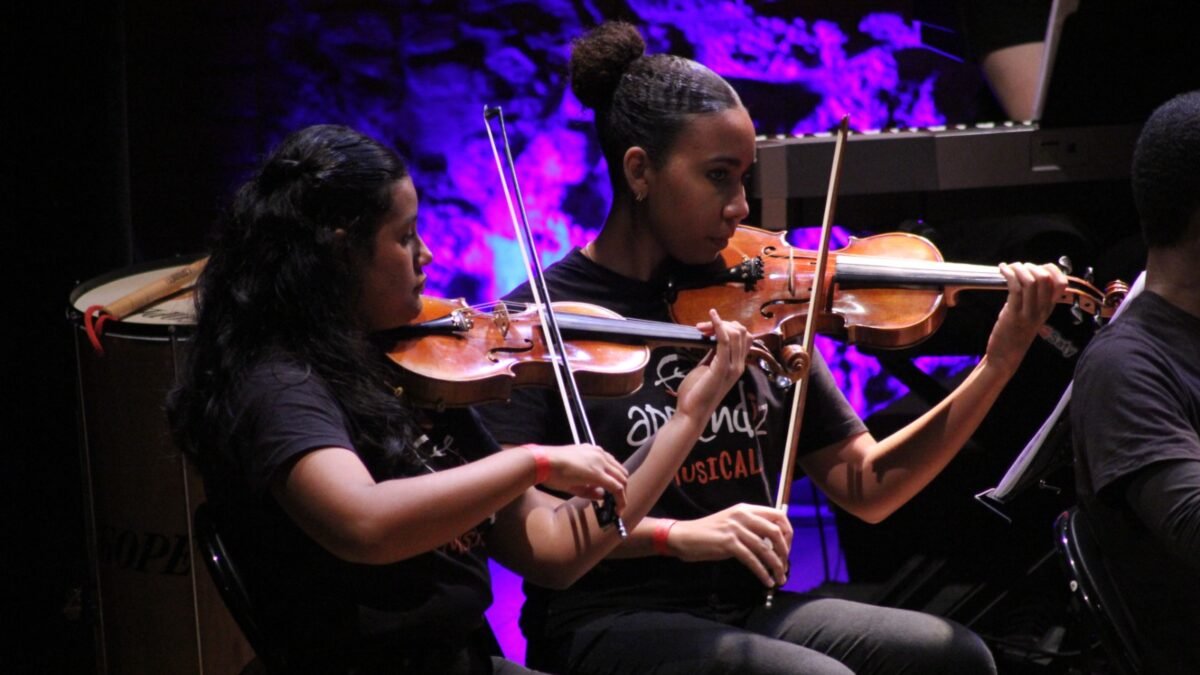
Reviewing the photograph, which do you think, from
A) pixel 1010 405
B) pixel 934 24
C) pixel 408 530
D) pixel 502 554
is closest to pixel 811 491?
pixel 1010 405

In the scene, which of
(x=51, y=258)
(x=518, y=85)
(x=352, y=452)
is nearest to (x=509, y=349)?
(x=352, y=452)

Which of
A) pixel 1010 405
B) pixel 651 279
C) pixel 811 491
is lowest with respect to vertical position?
pixel 811 491

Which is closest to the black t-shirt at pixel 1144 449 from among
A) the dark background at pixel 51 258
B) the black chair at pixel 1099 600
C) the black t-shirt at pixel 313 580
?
the black chair at pixel 1099 600

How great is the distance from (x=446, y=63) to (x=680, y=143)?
178cm

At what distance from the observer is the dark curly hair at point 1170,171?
73.9 inches

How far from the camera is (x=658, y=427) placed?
2.09 meters

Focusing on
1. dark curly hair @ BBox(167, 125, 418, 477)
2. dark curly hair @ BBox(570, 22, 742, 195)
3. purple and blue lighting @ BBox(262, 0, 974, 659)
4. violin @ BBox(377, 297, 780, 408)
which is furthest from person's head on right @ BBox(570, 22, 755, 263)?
purple and blue lighting @ BBox(262, 0, 974, 659)

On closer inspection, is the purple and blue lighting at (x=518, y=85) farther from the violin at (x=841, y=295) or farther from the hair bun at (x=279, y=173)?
the hair bun at (x=279, y=173)

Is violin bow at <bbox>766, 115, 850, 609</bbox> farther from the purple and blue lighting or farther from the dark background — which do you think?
the purple and blue lighting

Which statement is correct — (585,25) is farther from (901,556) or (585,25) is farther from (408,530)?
(408,530)

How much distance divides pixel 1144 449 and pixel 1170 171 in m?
0.41

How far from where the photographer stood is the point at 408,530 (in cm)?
160

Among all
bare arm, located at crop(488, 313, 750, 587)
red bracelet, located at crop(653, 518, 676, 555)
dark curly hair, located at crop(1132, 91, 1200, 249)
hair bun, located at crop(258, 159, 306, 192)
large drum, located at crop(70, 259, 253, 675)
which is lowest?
large drum, located at crop(70, 259, 253, 675)

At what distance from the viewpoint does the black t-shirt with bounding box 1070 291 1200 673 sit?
69.2 inches
